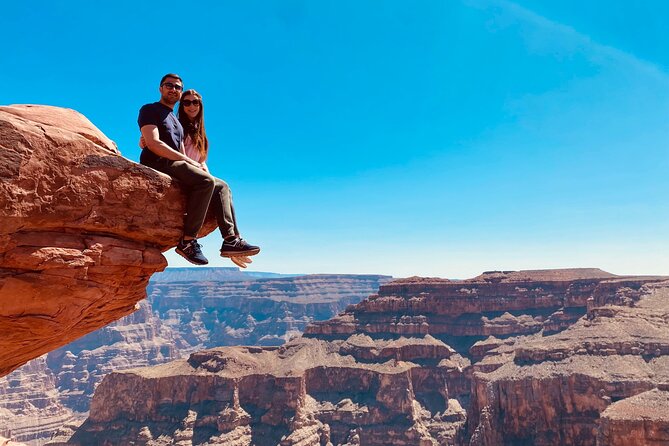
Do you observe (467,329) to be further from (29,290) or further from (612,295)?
(29,290)

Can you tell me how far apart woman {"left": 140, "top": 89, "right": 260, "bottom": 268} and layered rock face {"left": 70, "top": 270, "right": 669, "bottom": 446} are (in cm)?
3933

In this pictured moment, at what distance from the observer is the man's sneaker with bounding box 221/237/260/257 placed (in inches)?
412

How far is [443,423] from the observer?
89438 millimetres

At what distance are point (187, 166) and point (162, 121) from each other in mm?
1086

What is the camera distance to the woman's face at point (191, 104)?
36.3 ft

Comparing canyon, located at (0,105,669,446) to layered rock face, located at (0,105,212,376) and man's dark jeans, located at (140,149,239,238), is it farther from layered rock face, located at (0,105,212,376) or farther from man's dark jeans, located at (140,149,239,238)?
man's dark jeans, located at (140,149,239,238)

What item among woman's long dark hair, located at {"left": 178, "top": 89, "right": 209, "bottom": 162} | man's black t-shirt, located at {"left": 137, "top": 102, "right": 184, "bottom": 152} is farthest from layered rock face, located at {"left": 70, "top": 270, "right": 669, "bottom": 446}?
man's black t-shirt, located at {"left": 137, "top": 102, "right": 184, "bottom": 152}

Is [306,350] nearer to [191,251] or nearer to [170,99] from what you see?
[191,251]

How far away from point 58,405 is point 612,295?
151 meters

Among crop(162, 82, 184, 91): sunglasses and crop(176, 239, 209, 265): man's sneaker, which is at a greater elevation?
crop(162, 82, 184, 91): sunglasses

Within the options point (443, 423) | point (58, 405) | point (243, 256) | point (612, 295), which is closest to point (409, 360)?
point (443, 423)

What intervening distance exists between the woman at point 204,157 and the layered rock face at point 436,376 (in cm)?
3933

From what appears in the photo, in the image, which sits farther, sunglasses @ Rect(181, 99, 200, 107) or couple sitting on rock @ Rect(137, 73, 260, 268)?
sunglasses @ Rect(181, 99, 200, 107)

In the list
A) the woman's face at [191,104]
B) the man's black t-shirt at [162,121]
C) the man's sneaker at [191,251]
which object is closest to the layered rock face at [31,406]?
the man's sneaker at [191,251]
